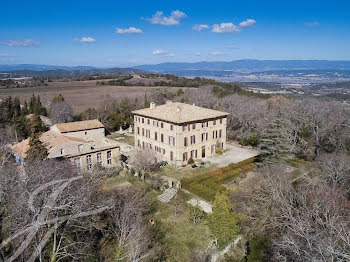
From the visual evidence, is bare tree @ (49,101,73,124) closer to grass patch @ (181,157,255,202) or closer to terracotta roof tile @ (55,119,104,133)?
terracotta roof tile @ (55,119,104,133)

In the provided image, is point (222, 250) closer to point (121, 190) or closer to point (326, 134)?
point (121, 190)

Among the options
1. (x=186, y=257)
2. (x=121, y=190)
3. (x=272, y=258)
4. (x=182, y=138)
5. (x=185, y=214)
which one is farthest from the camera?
(x=182, y=138)

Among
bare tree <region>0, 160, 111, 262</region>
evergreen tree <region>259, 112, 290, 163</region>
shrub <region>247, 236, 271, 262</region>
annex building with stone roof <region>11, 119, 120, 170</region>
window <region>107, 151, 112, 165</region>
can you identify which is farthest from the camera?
window <region>107, 151, 112, 165</region>

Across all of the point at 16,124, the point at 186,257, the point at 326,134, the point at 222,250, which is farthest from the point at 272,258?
the point at 16,124

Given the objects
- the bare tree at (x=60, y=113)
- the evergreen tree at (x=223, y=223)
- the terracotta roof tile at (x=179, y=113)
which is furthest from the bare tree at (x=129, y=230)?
the bare tree at (x=60, y=113)

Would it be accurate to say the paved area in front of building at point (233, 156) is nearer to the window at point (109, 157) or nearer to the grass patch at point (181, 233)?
the grass patch at point (181, 233)

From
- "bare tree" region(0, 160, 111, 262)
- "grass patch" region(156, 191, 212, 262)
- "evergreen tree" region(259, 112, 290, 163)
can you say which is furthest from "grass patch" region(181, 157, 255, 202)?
"bare tree" region(0, 160, 111, 262)
